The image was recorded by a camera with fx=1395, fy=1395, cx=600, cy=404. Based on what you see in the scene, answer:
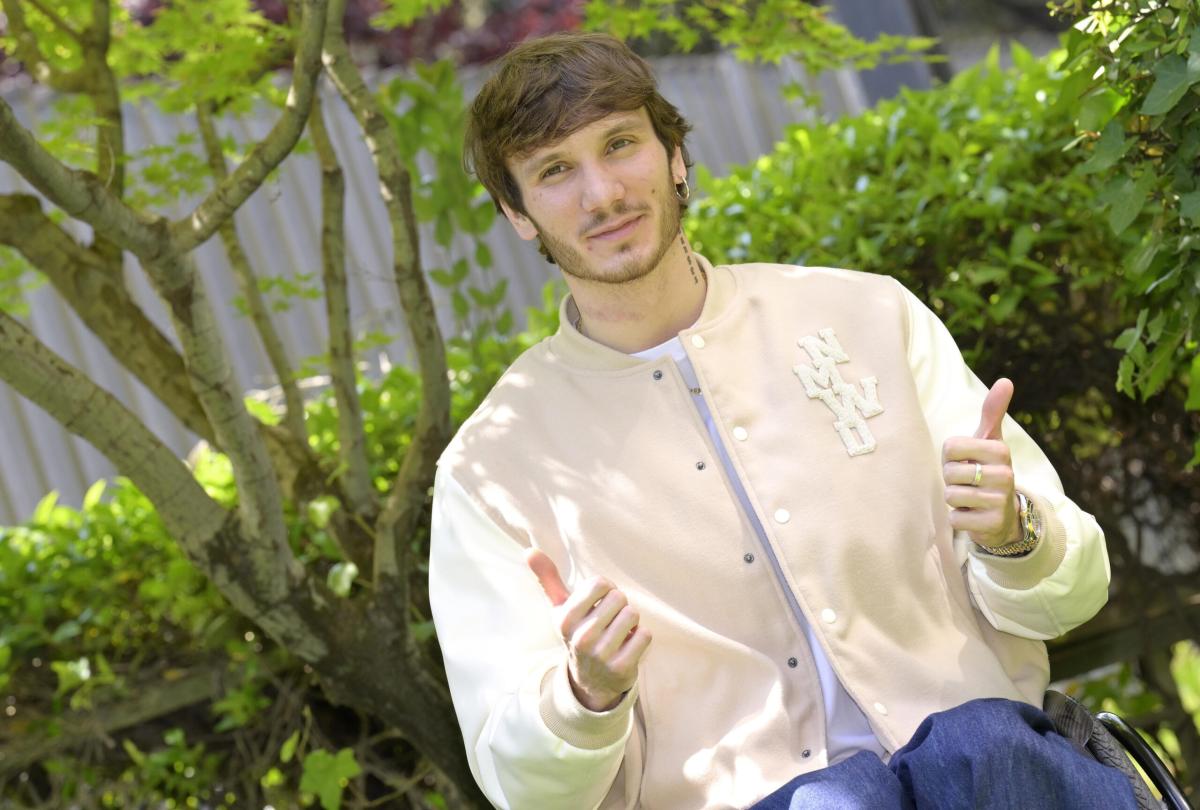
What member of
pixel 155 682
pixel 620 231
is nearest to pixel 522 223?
pixel 620 231

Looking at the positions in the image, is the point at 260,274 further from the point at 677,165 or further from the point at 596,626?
the point at 596,626

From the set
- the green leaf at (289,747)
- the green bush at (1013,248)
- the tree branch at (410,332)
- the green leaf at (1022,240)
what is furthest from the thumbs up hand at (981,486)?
the green leaf at (289,747)

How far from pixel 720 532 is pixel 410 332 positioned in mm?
1114

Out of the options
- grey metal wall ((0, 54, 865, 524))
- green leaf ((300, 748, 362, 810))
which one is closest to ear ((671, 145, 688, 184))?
green leaf ((300, 748, 362, 810))

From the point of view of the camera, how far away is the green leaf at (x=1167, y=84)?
2049 mm

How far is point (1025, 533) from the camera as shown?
6.31ft

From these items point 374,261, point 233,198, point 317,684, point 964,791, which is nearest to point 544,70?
point 233,198

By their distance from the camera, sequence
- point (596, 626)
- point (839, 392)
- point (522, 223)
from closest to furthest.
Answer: point (596, 626) → point (839, 392) → point (522, 223)

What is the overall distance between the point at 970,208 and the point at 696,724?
1.52m

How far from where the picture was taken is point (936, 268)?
10.5 ft

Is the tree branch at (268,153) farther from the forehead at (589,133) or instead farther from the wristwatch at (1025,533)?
the wristwatch at (1025,533)

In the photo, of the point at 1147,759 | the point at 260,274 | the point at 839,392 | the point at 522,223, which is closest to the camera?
the point at 1147,759

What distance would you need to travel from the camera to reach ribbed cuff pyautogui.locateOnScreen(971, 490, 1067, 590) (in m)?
1.95

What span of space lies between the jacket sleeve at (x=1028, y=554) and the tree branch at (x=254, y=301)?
5.32 ft
